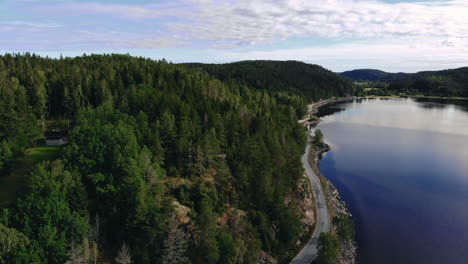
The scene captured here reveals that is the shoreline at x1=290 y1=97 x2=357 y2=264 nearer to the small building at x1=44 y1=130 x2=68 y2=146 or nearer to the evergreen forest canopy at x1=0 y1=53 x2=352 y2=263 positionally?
the evergreen forest canopy at x1=0 y1=53 x2=352 y2=263

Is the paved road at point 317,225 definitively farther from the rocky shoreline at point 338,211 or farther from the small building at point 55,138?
the small building at point 55,138

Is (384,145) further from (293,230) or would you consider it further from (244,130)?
(293,230)

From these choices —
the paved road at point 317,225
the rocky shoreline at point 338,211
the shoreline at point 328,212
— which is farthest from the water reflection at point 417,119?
the paved road at point 317,225

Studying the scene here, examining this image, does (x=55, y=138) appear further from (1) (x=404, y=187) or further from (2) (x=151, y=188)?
(1) (x=404, y=187)

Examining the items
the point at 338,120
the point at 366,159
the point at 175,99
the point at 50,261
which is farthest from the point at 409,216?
the point at 338,120

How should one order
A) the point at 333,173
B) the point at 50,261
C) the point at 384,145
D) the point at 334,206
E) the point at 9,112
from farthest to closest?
the point at 384,145 < the point at 333,173 < the point at 334,206 < the point at 9,112 < the point at 50,261

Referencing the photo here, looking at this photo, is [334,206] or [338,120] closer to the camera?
[334,206]

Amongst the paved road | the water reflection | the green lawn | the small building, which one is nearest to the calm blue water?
the water reflection
